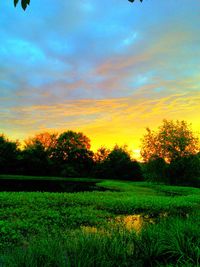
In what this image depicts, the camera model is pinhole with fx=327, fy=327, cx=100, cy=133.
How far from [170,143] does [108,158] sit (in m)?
29.4

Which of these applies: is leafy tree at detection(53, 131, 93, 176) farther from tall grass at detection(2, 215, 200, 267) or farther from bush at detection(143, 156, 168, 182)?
tall grass at detection(2, 215, 200, 267)

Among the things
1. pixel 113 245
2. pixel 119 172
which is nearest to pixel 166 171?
pixel 119 172

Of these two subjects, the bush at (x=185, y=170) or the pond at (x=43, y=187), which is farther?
the bush at (x=185, y=170)

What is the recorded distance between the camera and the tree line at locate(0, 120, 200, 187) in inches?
2092

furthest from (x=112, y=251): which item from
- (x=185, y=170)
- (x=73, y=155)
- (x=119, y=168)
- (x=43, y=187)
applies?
(x=73, y=155)

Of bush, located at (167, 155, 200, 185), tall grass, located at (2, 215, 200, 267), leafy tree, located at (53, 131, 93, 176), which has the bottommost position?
tall grass, located at (2, 215, 200, 267)

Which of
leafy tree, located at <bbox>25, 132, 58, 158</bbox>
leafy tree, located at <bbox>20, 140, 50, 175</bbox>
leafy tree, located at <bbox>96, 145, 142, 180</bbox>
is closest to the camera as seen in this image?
leafy tree, located at <bbox>96, 145, 142, 180</bbox>

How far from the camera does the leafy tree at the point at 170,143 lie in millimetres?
53344

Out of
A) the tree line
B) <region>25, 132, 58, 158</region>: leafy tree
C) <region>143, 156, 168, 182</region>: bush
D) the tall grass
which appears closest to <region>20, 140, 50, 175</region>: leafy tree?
the tree line

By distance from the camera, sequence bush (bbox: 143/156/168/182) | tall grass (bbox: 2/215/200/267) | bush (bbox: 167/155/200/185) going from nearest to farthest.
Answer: tall grass (bbox: 2/215/200/267) → bush (bbox: 167/155/200/185) → bush (bbox: 143/156/168/182)

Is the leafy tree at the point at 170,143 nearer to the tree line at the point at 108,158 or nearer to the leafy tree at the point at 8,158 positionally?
the tree line at the point at 108,158

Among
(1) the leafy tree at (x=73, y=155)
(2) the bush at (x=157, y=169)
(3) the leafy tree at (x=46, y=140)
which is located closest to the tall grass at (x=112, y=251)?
(2) the bush at (x=157, y=169)

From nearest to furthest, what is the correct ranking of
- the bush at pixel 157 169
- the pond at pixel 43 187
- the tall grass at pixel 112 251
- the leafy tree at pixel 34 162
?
the tall grass at pixel 112 251 → the pond at pixel 43 187 → the bush at pixel 157 169 → the leafy tree at pixel 34 162

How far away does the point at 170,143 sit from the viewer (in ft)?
176
